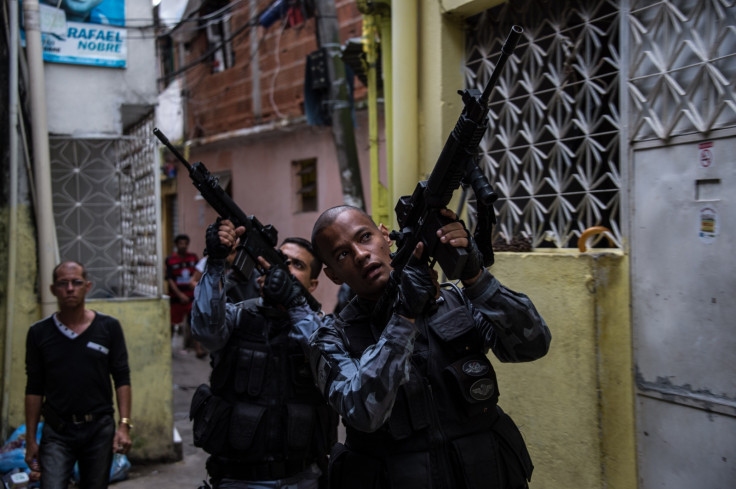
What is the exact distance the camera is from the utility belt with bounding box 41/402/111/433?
148 inches

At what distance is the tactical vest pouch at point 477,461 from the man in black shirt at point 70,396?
98.6 inches

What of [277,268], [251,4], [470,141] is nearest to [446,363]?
[470,141]

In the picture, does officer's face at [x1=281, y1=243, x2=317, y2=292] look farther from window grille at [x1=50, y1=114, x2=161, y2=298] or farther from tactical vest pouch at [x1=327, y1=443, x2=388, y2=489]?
window grille at [x1=50, y1=114, x2=161, y2=298]

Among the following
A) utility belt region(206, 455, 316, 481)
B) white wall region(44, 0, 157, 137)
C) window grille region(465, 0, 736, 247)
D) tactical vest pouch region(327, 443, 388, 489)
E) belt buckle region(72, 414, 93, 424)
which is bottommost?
utility belt region(206, 455, 316, 481)

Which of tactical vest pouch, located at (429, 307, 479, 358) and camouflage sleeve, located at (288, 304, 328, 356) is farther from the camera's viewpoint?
camouflage sleeve, located at (288, 304, 328, 356)

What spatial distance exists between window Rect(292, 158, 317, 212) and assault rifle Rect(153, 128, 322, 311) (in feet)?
25.9

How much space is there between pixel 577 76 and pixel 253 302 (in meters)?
2.16

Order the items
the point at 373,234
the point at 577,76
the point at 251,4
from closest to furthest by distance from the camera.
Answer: the point at 373,234 → the point at 577,76 → the point at 251,4

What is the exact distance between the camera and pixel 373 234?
2.34m

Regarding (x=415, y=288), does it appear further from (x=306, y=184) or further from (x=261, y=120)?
(x=261, y=120)

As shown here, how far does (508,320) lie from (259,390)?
64.1 inches

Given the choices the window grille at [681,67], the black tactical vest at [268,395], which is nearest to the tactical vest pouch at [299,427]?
the black tactical vest at [268,395]

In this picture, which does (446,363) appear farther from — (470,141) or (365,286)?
(470,141)

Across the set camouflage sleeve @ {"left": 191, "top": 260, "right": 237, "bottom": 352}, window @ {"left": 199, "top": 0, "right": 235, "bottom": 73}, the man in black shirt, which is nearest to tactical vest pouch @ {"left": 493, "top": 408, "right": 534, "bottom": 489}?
camouflage sleeve @ {"left": 191, "top": 260, "right": 237, "bottom": 352}
